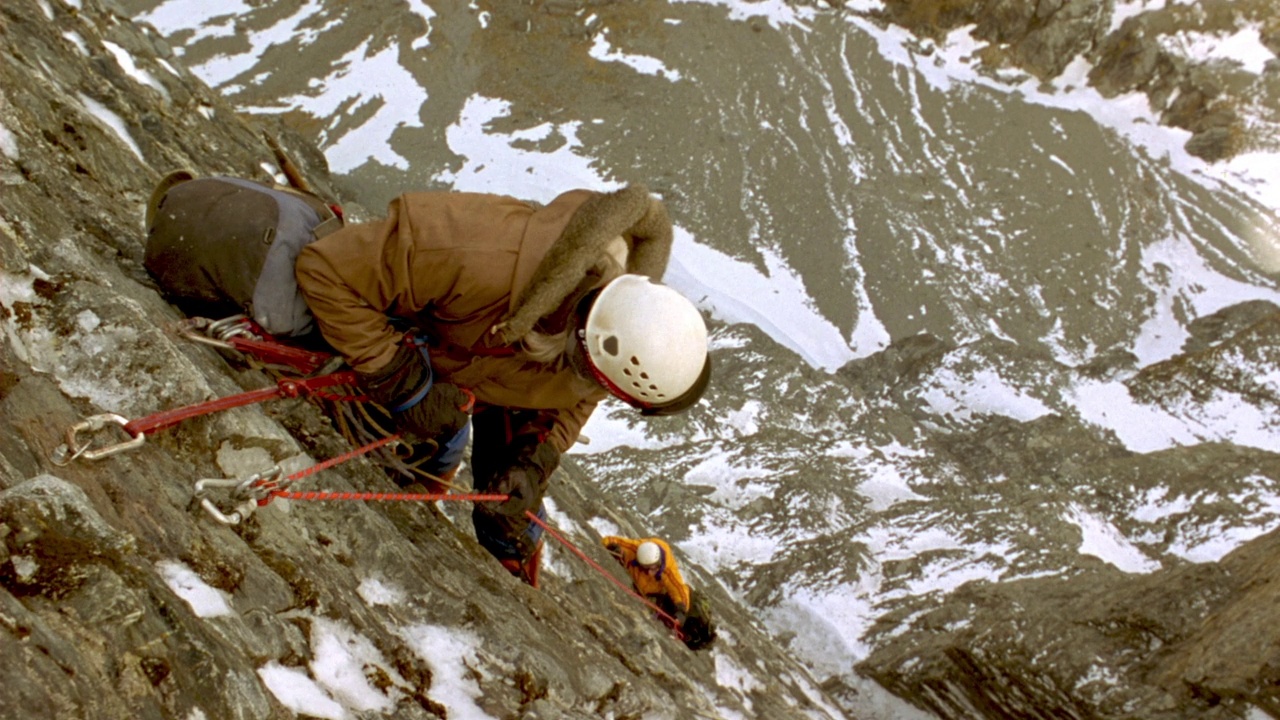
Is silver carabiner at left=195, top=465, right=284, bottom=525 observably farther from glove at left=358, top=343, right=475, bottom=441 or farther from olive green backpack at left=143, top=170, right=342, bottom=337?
olive green backpack at left=143, top=170, right=342, bottom=337

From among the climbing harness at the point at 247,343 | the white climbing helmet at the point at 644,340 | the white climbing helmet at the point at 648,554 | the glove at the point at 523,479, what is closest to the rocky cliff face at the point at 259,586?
the climbing harness at the point at 247,343

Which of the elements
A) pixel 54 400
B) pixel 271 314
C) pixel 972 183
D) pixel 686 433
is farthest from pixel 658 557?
pixel 972 183

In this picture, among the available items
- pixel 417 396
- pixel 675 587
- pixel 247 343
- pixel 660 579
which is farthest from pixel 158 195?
pixel 675 587

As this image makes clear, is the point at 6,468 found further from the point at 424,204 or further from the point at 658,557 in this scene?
the point at 658,557

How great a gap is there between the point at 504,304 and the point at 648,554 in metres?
5.20

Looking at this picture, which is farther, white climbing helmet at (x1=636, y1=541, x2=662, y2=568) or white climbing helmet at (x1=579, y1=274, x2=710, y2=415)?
white climbing helmet at (x1=636, y1=541, x2=662, y2=568)

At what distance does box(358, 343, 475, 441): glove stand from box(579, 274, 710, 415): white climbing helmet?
0.91 meters

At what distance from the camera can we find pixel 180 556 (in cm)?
287

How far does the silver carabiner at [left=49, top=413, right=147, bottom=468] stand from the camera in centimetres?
273

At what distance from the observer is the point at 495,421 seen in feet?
17.2

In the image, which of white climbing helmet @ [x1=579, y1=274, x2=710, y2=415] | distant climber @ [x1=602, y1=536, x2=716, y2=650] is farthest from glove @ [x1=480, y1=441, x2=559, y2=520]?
distant climber @ [x1=602, y1=536, x2=716, y2=650]

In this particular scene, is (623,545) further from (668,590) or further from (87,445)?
(87,445)

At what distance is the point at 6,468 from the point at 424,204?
1.79 m

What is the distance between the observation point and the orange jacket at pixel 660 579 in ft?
26.6
